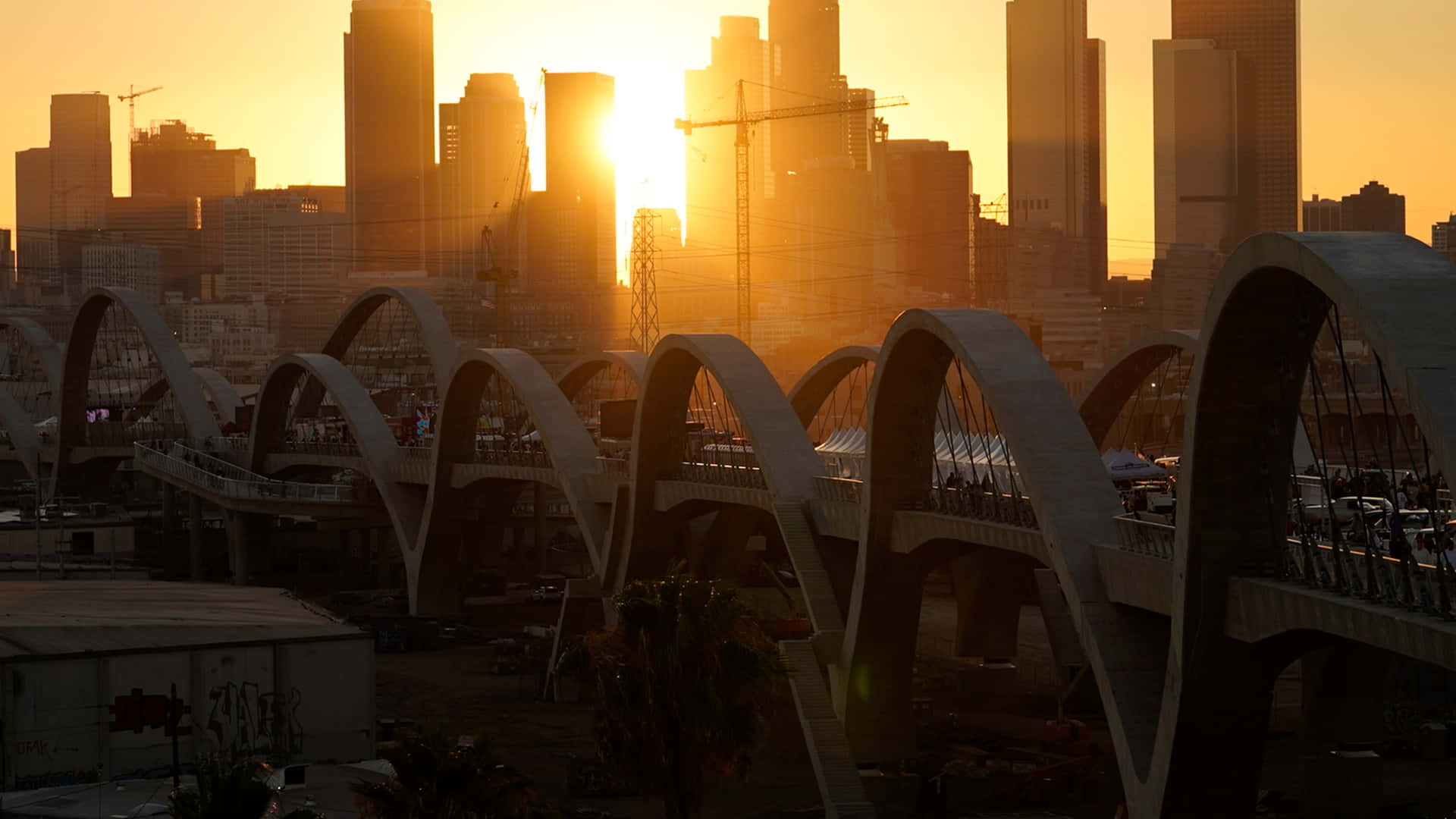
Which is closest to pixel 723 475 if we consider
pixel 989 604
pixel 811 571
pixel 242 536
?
pixel 811 571

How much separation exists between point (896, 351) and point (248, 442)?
71400mm

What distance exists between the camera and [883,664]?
178 feet

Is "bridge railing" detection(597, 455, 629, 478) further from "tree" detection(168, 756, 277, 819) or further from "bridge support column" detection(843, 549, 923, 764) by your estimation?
"tree" detection(168, 756, 277, 819)

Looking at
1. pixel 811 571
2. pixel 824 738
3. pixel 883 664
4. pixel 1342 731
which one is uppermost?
pixel 811 571

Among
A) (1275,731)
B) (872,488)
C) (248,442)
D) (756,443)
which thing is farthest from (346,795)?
(248,442)

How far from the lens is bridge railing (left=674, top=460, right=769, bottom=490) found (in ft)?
209

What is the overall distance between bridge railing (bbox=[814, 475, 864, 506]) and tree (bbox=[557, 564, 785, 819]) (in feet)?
41.8

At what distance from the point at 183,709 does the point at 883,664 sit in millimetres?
18275

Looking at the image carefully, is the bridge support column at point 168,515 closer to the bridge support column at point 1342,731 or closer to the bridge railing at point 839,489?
the bridge railing at point 839,489

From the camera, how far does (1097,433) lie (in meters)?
77.5

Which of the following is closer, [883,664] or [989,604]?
[883,664]

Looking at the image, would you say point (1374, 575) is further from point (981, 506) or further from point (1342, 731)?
point (1342, 731)

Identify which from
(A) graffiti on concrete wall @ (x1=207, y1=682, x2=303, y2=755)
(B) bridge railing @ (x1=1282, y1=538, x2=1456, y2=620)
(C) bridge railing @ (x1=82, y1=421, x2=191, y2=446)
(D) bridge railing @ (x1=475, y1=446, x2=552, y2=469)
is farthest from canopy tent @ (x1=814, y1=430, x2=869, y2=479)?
(C) bridge railing @ (x1=82, y1=421, x2=191, y2=446)

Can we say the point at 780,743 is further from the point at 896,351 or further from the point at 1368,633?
the point at 1368,633
